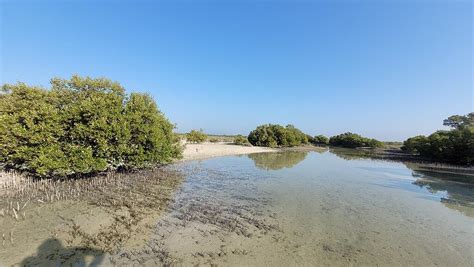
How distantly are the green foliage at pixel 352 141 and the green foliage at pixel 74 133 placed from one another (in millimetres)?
116582

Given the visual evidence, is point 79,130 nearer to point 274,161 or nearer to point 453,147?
point 274,161

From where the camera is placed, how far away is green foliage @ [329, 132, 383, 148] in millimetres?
116375

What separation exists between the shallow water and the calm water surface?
0.04 m

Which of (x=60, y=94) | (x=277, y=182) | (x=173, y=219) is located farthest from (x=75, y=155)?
(x=277, y=182)

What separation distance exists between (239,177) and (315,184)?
8.27 metres

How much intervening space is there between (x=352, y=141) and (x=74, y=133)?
127120 millimetres

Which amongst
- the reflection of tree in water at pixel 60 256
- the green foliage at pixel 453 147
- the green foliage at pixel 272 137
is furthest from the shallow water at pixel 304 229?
the green foliage at pixel 272 137

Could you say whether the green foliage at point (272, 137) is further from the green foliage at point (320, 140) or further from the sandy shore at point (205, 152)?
the green foliage at point (320, 140)

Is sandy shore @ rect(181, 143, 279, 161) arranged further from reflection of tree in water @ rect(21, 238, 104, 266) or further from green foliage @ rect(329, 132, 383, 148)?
green foliage @ rect(329, 132, 383, 148)

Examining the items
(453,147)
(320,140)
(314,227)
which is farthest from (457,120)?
(314,227)

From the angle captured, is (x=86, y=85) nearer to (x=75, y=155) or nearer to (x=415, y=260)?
(x=75, y=155)

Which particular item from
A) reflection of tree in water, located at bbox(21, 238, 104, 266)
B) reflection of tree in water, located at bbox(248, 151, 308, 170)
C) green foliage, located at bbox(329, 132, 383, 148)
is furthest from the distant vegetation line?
green foliage, located at bbox(329, 132, 383, 148)

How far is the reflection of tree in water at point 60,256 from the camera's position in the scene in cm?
816

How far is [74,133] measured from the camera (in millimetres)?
Answer: 18891
